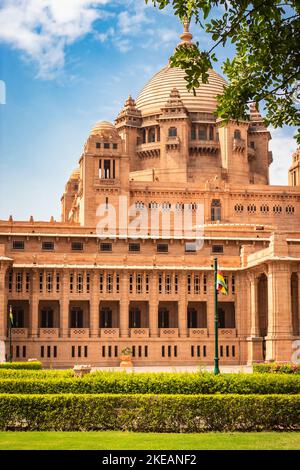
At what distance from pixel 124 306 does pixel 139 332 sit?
91.6 inches

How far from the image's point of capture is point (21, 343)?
191 ft

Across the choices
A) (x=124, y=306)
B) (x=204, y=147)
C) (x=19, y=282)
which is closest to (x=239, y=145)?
(x=204, y=147)

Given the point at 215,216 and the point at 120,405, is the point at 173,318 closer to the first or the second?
the point at 215,216

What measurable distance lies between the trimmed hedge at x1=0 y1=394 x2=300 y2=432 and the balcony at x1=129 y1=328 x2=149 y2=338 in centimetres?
3853

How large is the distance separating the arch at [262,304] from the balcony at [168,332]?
662 cm

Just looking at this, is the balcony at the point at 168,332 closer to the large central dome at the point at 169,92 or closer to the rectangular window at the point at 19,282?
the rectangular window at the point at 19,282

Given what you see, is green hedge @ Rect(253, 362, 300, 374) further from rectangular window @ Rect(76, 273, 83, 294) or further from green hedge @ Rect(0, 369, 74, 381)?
rectangular window @ Rect(76, 273, 83, 294)

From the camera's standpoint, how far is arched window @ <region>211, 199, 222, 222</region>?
255 ft

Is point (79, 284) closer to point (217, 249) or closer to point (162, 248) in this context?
point (162, 248)

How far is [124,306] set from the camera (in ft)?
198

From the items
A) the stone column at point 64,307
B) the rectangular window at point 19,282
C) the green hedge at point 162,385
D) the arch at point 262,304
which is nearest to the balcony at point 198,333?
the arch at point 262,304
